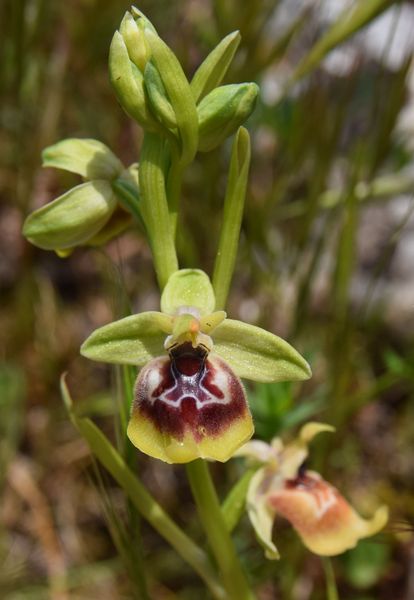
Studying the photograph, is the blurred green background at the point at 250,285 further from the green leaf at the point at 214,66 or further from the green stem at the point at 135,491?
the green leaf at the point at 214,66

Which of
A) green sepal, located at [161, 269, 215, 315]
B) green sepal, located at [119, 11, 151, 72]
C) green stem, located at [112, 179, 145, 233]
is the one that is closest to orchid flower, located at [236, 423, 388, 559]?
green sepal, located at [161, 269, 215, 315]

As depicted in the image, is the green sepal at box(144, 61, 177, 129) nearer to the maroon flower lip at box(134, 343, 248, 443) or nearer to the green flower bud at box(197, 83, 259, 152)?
the green flower bud at box(197, 83, 259, 152)

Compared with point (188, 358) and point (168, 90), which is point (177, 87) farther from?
point (188, 358)

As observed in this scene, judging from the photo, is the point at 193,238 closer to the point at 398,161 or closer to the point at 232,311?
the point at 232,311

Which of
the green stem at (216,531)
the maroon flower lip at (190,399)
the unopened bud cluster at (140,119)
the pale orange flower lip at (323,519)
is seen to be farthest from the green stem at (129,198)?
the pale orange flower lip at (323,519)

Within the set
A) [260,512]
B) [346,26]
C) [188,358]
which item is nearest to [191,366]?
[188,358]

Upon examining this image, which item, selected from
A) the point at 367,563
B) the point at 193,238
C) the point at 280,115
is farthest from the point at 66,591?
the point at 280,115
